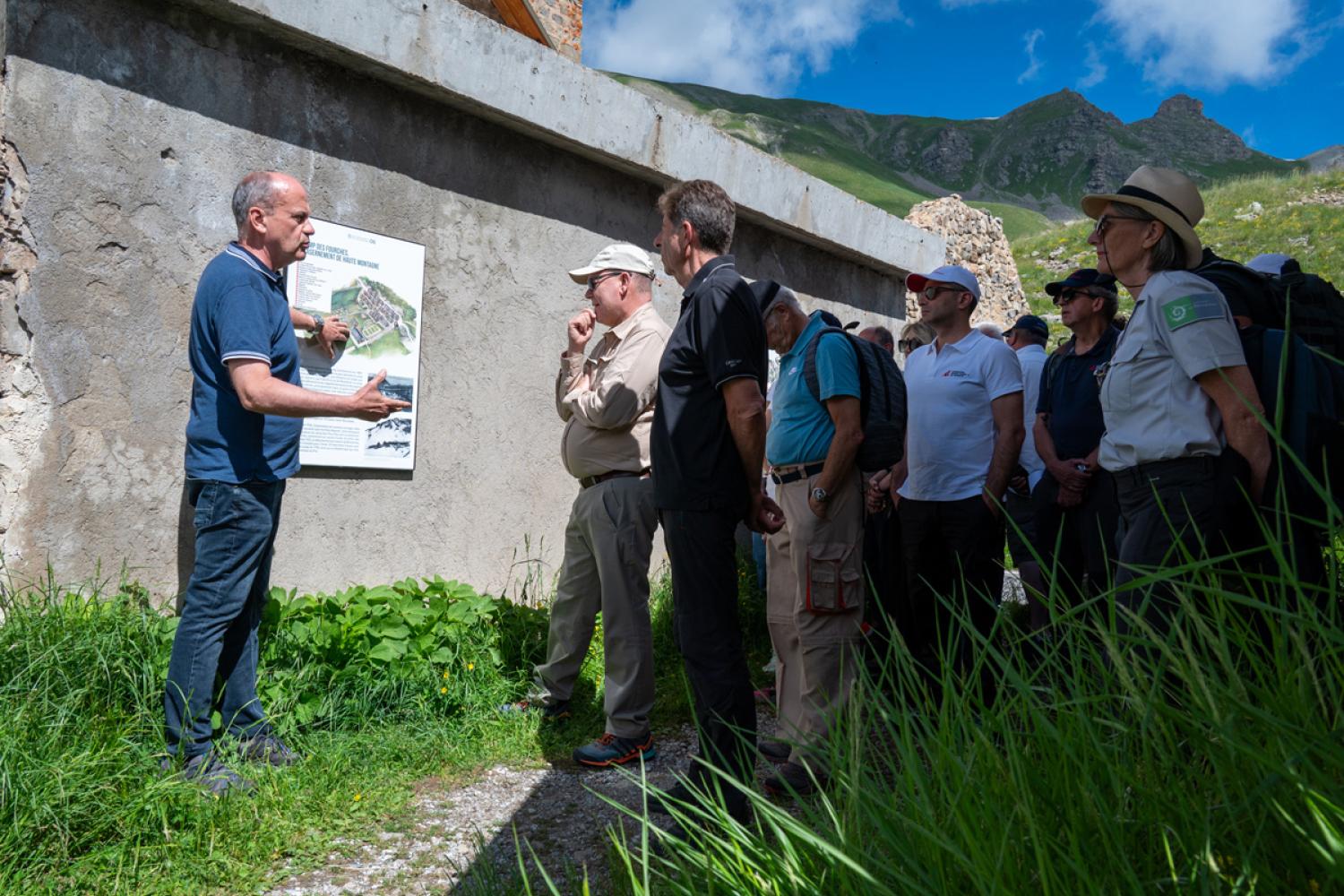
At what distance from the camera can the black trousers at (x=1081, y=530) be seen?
14.4 ft

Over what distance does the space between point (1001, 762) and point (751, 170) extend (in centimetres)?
555

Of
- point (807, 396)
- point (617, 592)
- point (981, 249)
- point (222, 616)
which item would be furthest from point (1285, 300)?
point (981, 249)

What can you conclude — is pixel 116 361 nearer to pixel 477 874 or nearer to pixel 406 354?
pixel 406 354

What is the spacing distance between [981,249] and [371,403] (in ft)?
62.3

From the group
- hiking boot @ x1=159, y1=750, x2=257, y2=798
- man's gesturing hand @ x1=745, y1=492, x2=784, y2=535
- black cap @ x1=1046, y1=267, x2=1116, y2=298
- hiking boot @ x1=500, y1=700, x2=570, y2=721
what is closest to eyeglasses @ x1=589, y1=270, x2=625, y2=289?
man's gesturing hand @ x1=745, y1=492, x2=784, y2=535

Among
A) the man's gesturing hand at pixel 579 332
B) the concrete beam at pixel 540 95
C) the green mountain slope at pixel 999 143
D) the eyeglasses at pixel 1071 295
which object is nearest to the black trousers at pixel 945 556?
the eyeglasses at pixel 1071 295

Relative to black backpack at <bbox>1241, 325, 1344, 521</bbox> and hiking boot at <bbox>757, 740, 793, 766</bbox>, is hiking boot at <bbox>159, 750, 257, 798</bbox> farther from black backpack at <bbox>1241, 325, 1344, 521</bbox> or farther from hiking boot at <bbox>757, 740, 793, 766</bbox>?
black backpack at <bbox>1241, 325, 1344, 521</bbox>

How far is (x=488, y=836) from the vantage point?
3.28 m

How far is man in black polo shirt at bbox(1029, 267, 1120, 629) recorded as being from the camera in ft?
15.0

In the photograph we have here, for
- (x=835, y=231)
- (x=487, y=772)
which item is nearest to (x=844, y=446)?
(x=487, y=772)

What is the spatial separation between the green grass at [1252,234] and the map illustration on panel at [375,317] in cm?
2145

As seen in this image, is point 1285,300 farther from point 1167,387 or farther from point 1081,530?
point 1081,530

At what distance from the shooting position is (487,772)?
391 centimetres

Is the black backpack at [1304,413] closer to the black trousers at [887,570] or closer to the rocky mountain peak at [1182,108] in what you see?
the black trousers at [887,570]
